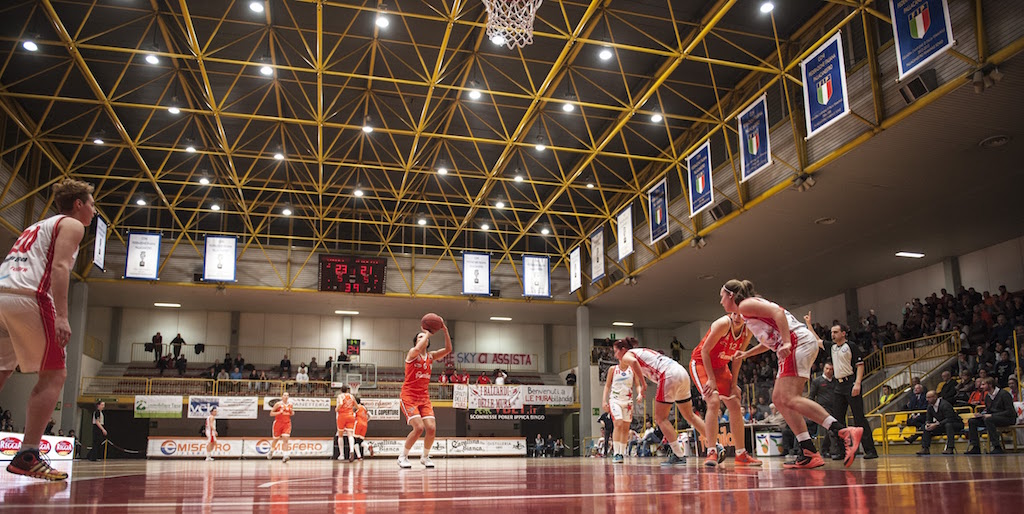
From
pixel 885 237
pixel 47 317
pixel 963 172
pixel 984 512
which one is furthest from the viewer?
pixel 885 237

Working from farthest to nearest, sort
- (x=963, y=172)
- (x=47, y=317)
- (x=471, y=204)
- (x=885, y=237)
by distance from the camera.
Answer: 1. (x=471, y=204)
2. (x=885, y=237)
3. (x=963, y=172)
4. (x=47, y=317)

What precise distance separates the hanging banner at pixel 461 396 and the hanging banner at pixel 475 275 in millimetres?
5513

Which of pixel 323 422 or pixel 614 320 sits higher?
pixel 614 320

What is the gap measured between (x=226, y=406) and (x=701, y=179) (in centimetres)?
2202

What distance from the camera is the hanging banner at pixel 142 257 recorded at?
2692 centimetres

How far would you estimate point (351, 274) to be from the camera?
102 ft

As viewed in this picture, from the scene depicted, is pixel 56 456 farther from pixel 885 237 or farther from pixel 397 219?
pixel 885 237

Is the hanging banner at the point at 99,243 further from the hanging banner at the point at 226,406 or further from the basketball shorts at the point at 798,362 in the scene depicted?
the basketball shorts at the point at 798,362

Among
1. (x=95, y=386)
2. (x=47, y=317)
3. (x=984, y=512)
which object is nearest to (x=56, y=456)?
(x=95, y=386)

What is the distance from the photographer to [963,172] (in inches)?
727

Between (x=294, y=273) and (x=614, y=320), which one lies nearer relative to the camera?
(x=294, y=273)

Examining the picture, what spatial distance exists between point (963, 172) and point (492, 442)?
21.4m

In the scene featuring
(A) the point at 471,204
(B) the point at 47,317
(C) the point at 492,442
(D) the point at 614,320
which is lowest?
(C) the point at 492,442

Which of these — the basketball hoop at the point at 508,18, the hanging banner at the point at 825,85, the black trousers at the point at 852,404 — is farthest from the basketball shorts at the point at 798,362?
the hanging banner at the point at 825,85
